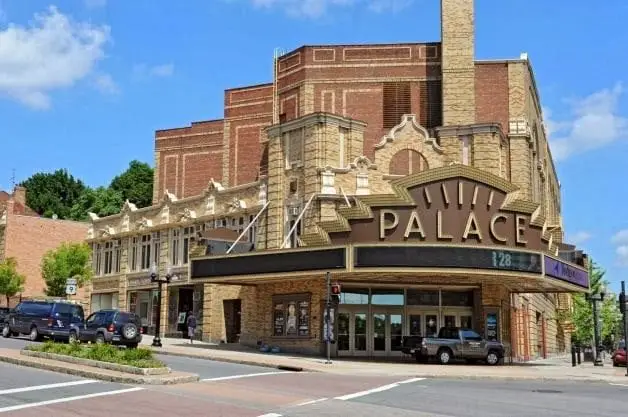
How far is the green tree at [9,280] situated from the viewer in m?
58.3

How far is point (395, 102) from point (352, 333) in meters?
17.1

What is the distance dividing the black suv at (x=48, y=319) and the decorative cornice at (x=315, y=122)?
12.8m

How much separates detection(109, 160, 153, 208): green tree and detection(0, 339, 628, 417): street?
63.1m

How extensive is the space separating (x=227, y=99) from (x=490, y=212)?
92.0 ft

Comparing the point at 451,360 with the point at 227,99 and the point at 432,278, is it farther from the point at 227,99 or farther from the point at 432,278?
the point at 227,99

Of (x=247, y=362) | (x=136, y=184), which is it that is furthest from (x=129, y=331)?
(x=136, y=184)

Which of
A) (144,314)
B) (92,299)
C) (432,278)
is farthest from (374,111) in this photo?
(92,299)

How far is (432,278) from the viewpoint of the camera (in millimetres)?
34906

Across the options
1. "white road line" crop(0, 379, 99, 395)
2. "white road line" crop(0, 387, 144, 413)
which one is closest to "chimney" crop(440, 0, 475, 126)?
"white road line" crop(0, 379, 99, 395)

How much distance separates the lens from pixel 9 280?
2306 inches

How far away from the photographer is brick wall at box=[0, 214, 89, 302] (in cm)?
6550

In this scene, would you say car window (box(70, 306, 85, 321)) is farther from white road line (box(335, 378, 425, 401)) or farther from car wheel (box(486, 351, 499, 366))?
white road line (box(335, 378, 425, 401))

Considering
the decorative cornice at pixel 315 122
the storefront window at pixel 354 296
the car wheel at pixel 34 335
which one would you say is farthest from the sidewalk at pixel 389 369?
the decorative cornice at pixel 315 122

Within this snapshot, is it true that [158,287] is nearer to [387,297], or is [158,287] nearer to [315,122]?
[315,122]
